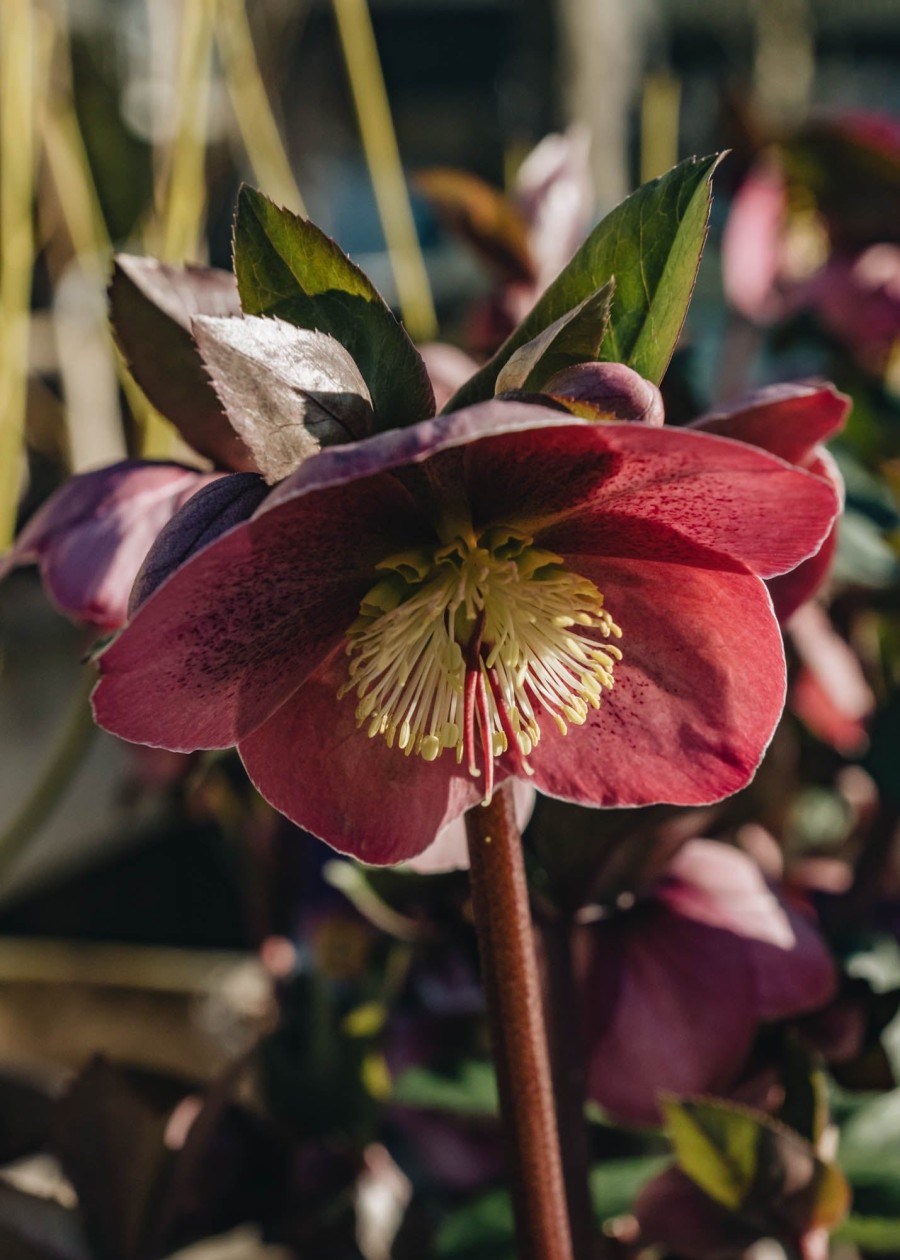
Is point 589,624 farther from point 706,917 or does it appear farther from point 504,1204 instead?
point 504,1204

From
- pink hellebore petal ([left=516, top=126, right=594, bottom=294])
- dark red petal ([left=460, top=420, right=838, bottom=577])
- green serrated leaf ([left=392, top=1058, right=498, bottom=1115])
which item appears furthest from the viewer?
pink hellebore petal ([left=516, top=126, right=594, bottom=294])

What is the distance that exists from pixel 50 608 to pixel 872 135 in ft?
3.97

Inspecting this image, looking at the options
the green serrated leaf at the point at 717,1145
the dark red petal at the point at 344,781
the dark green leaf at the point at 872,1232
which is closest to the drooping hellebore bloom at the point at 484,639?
the dark red petal at the point at 344,781

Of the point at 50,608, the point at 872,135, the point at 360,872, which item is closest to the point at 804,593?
the point at 360,872

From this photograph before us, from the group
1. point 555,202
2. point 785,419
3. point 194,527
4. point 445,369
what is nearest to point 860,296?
point 555,202

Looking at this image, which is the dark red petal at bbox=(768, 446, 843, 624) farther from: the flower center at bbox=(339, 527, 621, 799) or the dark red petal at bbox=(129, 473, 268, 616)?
the dark red petal at bbox=(129, 473, 268, 616)

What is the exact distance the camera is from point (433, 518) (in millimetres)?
301

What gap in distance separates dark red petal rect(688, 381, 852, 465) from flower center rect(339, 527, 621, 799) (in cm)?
6

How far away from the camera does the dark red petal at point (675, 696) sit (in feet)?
0.97

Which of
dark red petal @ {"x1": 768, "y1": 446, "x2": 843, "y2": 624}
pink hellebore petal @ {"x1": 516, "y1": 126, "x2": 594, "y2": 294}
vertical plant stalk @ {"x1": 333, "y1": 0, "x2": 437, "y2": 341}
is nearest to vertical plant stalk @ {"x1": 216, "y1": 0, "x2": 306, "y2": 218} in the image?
vertical plant stalk @ {"x1": 333, "y1": 0, "x2": 437, "y2": 341}

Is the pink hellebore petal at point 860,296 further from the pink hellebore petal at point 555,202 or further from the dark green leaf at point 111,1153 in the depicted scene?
the dark green leaf at point 111,1153

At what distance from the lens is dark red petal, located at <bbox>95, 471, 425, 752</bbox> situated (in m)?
0.25

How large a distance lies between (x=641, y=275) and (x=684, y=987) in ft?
0.82

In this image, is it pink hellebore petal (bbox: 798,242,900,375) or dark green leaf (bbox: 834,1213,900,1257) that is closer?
dark green leaf (bbox: 834,1213,900,1257)
